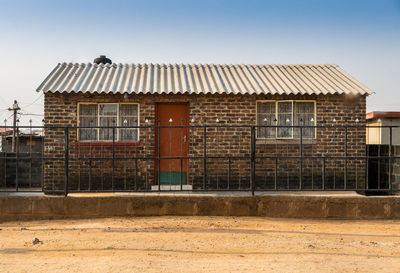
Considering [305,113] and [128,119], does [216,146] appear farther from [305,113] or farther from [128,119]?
[305,113]

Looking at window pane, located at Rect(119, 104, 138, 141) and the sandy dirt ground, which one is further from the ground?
window pane, located at Rect(119, 104, 138, 141)

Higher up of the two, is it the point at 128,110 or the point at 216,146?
the point at 128,110

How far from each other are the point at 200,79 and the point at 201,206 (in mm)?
5465

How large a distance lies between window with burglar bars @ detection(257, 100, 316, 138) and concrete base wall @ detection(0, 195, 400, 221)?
3.96 m

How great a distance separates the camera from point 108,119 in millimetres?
10930

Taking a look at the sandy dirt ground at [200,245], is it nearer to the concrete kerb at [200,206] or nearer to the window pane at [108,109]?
the concrete kerb at [200,206]

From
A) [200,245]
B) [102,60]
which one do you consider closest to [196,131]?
[102,60]

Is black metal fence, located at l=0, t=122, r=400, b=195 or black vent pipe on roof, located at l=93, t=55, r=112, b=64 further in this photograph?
black vent pipe on roof, located at l=93, t=55, r=112, b=64

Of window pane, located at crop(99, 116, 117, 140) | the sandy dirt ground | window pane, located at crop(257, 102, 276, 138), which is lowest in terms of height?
the sandy dirt ground

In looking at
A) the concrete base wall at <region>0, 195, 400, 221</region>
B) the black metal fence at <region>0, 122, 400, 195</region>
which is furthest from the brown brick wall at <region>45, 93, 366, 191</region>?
the concrete base wall at <region>0, 195, 400, 221</region>

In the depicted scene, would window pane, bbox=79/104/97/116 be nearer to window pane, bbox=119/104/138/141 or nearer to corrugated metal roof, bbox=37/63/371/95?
corrugated metal roof, bbox=37/63/371/95

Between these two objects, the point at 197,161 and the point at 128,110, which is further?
the point at 128,110

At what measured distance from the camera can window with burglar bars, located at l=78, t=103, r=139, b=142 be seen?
10.8 m

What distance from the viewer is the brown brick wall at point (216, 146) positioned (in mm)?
10664
